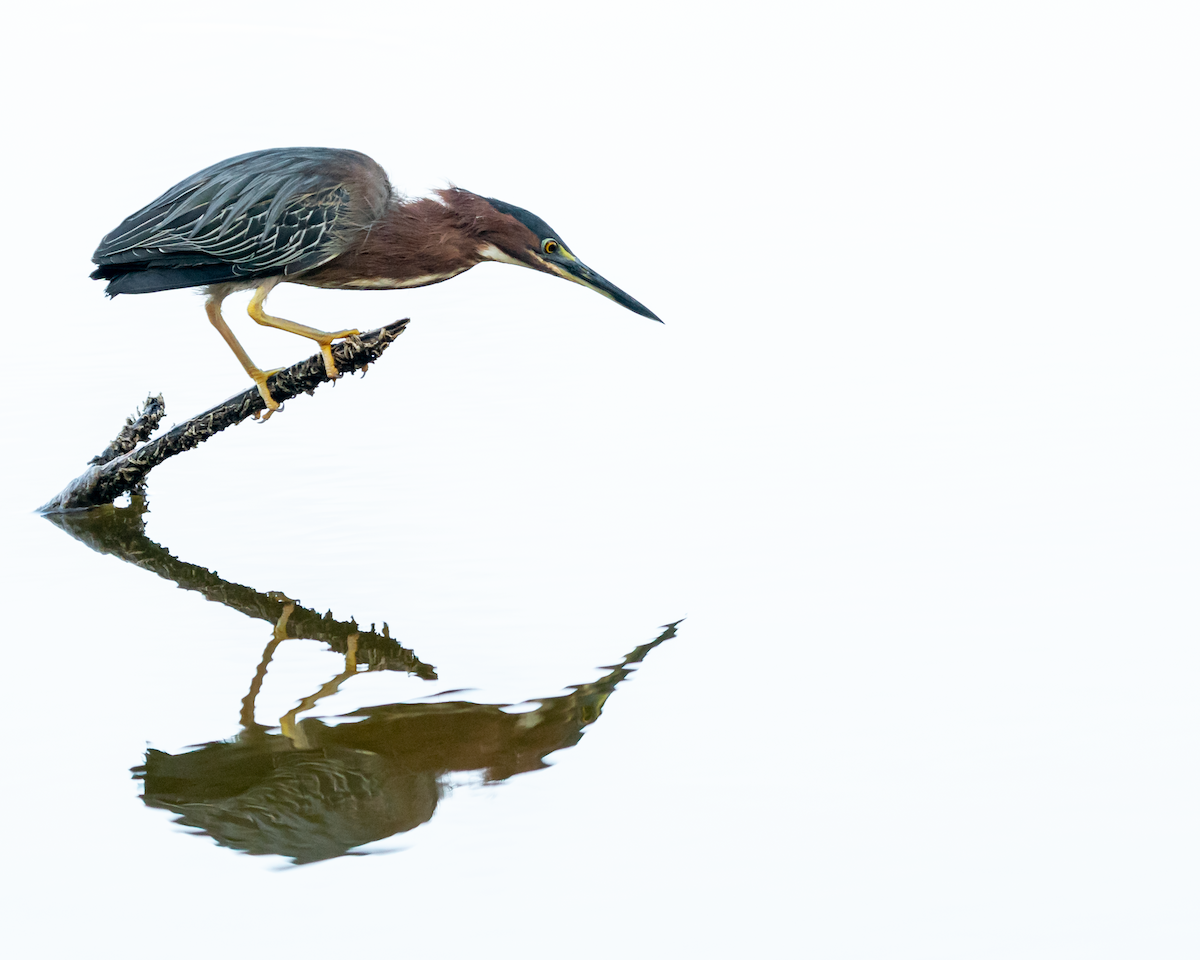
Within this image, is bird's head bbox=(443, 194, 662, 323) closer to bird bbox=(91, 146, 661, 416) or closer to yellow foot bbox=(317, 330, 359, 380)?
bird bbox=(91, 146, 661, 416)

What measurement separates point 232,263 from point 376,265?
0.72 m

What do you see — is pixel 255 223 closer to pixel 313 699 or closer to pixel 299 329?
pixel 299 329

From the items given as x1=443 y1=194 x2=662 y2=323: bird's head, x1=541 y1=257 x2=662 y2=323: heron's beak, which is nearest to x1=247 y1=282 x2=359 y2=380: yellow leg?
x1=443 y1=194 x2=662 y2=323: bird's head

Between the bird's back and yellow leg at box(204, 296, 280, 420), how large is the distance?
0.30 meters

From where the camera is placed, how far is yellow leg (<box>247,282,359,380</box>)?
22.1ft

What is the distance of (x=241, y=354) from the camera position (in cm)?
706

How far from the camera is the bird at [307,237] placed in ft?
22.3

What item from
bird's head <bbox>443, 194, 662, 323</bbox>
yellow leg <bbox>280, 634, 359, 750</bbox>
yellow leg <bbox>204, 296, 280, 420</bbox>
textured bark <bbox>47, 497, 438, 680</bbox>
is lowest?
yellow leg <bbox>280, 634, 359, 750</bbox>

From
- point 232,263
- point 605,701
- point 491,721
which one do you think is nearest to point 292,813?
point 491,721

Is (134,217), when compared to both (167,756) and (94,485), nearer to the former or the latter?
(94,485)

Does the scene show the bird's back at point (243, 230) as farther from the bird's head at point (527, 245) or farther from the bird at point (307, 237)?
the bird's head at point (527, 245)

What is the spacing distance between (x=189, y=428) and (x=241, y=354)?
66 cm

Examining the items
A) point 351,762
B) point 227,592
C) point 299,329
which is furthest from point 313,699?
point 299,329

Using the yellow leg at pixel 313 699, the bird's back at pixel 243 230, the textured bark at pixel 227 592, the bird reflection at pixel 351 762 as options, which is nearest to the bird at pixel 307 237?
the bird's back at pixel 243 230
